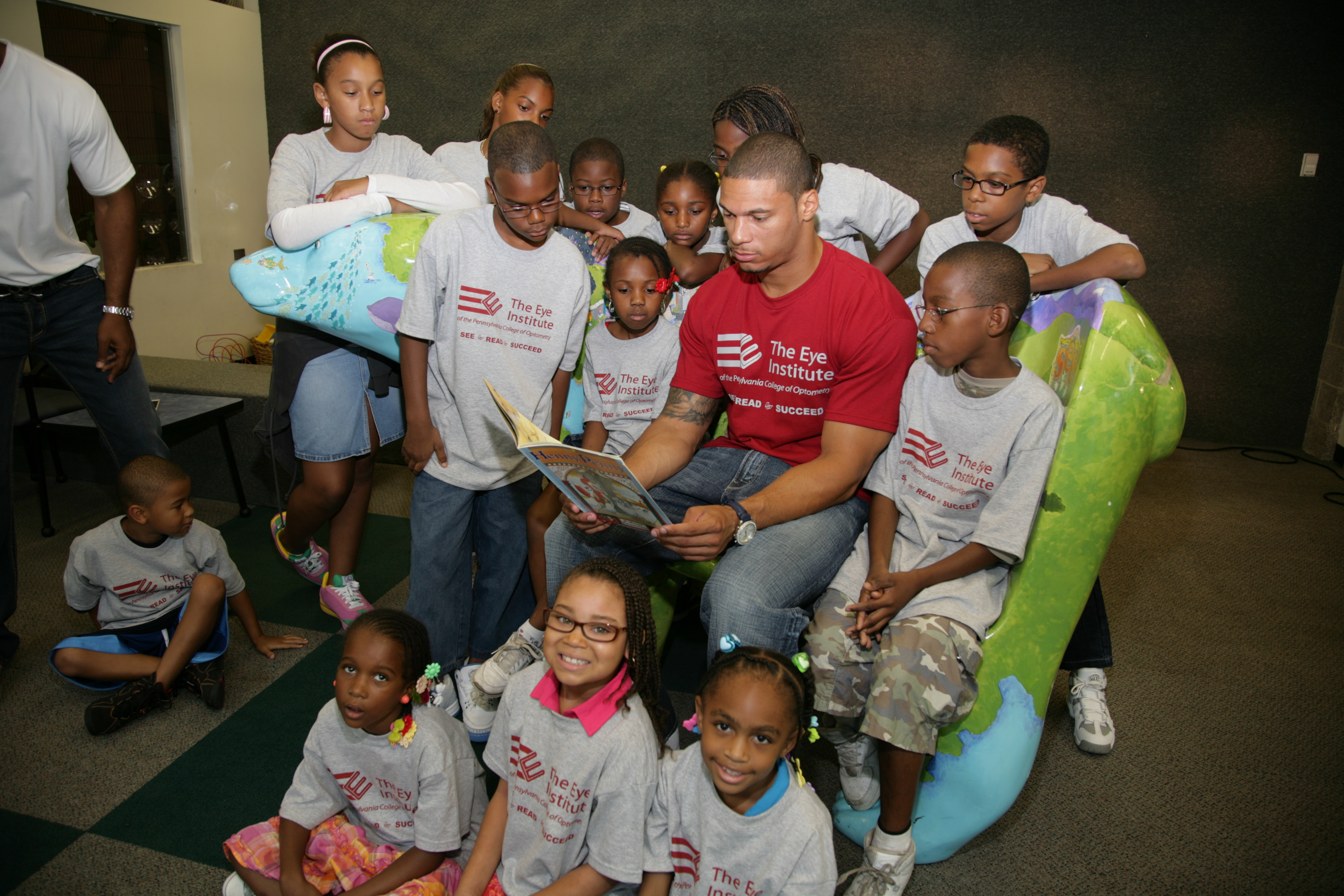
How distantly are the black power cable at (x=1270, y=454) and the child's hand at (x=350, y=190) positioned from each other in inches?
166

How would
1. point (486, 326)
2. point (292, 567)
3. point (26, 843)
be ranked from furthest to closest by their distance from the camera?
1. point (292, 567)
2. point (486, 326)
3. point (26, 843)

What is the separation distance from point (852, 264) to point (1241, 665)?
1747mm

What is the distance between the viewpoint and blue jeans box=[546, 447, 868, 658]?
150cm

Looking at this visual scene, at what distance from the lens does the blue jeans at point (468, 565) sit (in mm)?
2037

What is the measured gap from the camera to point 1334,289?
4.39m

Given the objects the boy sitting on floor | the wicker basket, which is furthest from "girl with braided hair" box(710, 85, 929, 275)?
the wicker basket

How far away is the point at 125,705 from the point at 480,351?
3.96ft

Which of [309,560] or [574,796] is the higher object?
[574,796]

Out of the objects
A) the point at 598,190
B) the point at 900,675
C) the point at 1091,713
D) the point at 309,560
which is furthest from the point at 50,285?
the point at 1091,713

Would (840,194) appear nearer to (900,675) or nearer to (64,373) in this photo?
(900,675)

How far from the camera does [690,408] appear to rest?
1.91 metres

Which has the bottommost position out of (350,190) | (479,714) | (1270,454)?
(479,714)

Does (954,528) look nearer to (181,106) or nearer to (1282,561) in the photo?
(1282,561)

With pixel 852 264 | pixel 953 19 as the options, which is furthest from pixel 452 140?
pixel 852 264
